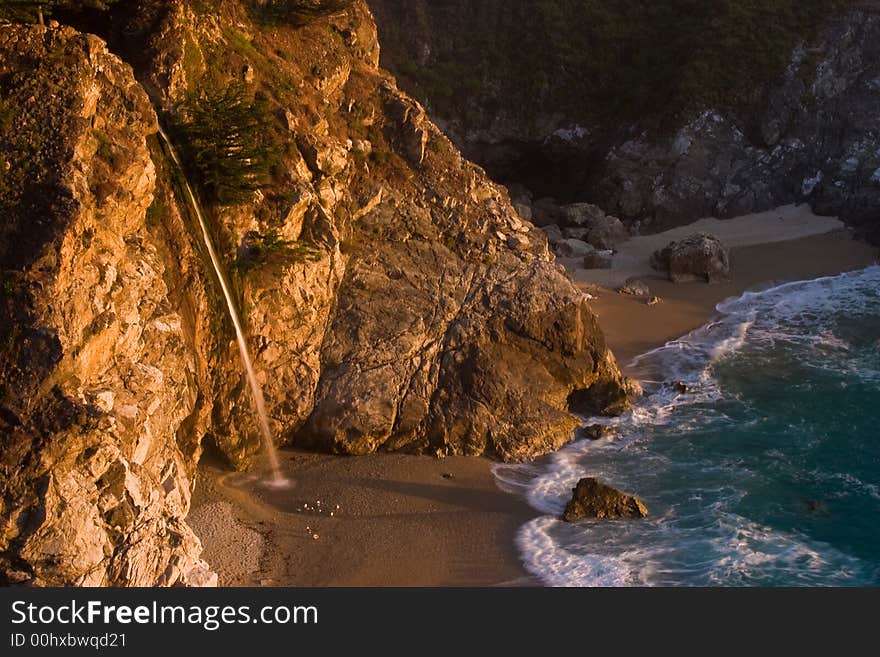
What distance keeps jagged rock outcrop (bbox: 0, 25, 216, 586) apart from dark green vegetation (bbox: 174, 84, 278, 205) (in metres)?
1.10

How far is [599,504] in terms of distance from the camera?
46.6 ft

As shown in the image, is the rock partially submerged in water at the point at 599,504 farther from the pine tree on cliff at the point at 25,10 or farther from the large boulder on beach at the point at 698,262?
the large boulder on beach at the point at 698,262

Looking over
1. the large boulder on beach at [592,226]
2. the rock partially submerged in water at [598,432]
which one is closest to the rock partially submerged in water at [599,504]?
the rock partially submerged in water at [598,432]

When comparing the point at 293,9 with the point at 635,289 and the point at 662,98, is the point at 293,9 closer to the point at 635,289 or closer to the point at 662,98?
the point at 635,289

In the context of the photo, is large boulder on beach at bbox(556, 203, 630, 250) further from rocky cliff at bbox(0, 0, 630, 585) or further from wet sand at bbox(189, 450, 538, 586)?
wet sand at bbox(189, 450, 538, 586)

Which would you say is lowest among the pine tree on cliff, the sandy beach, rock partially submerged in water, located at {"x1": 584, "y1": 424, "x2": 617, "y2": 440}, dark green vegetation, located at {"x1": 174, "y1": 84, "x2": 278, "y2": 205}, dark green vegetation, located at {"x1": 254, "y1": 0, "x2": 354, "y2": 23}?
the sandy beach

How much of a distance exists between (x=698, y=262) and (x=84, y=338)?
19431mm

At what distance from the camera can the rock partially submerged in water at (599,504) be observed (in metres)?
14.1

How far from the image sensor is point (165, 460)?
11.8m

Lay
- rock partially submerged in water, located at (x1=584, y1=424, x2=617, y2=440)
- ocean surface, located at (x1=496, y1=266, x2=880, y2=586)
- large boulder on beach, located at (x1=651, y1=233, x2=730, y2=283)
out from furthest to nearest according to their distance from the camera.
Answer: large boulder on beach, located at (x1=651, y1=233, x2=730, y2=283) → rock partially submerged in water, located at (x1=584, y1=424, x2=617, y2=440) → ocean surface, located at (x1=496, y1=266, x2=880, y2=586)

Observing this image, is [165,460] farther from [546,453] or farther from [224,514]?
[546,453]

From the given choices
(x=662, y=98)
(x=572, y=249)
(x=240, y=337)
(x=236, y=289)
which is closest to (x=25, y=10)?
(x=236, y=289)

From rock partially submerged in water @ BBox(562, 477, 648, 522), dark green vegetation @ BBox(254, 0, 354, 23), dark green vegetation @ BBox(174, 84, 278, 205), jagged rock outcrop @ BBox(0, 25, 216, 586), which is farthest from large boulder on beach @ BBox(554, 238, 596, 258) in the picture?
jagged rock outcrop @ BBox(0, 25, 216, 586)

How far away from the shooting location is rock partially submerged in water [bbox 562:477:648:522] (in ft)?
46.3
